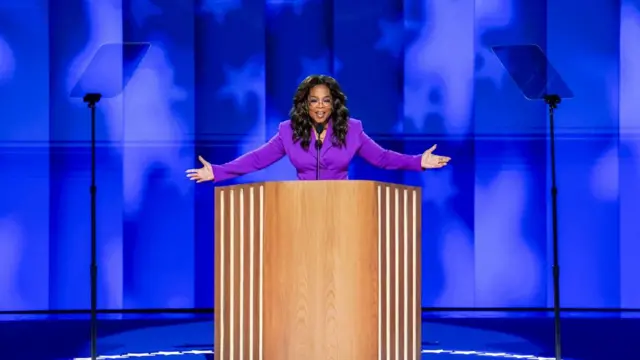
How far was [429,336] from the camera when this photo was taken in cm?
553

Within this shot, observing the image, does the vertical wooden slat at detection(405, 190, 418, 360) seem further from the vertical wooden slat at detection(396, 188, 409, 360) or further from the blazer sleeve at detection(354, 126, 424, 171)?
the blazer sleeve at detection(354, 126, 424, 171)

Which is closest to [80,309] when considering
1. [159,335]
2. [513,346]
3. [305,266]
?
[159,335]

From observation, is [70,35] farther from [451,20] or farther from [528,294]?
[528,294]

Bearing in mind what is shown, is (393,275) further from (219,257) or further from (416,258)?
(219,257)

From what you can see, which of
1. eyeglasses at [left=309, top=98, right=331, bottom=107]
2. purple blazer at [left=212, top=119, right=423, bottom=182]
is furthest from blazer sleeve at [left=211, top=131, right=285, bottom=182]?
eyeglasses at [left=309, top=98, right=331, bottom=107]

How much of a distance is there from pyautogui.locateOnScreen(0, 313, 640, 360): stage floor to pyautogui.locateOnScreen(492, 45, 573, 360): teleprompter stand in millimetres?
454

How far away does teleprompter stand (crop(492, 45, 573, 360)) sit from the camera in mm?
4320

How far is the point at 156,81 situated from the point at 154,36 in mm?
346

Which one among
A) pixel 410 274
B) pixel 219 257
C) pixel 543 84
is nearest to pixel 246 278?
pixel 219 257

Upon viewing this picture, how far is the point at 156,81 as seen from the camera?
22.2ft

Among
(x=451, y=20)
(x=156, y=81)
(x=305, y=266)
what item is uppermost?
(x=451, y=20)

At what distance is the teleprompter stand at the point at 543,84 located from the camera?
432 cm

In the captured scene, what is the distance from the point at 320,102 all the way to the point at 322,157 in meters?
0.25

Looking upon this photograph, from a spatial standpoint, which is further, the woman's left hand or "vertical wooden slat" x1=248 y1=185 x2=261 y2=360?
the woman's left hand
